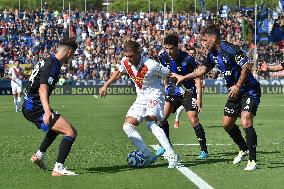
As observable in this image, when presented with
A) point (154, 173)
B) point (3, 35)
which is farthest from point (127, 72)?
point (3, 35)

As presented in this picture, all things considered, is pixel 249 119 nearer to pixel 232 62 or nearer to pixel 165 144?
pixel 232 62

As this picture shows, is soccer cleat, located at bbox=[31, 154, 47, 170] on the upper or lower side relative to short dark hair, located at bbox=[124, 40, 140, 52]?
lower

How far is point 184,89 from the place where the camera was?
14594 mm

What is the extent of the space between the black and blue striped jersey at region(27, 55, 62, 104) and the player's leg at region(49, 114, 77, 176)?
46 cm

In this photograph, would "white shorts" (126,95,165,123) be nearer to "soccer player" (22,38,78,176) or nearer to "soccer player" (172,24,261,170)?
"soccer player" (172,24,261,170)

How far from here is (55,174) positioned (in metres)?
11.7

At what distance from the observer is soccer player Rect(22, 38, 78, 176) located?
11.6m

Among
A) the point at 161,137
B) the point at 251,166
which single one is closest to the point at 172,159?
the point at 161,137

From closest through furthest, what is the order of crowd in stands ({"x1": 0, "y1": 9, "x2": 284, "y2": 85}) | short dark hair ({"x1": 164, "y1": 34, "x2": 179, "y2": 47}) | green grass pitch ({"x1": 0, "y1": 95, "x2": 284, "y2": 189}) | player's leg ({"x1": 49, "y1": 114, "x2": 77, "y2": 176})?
green grass pitch ({"x1": 0, "y1": 95, "x2": 284, "y2": 189}) < player's leg ({"x1": 49, "y1": 114, "x2": 77, "y2": 176}) < short dark hair ({"x1": 164, "y1": 34, "x2": 179, "y2": 47}) < crowd in stands ({"x1": 0, "y1": 9, "x2": 284, "y2": 85})

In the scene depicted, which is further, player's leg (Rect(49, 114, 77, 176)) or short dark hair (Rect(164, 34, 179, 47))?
short dark hair (Rect(164, 34, 179, 47))

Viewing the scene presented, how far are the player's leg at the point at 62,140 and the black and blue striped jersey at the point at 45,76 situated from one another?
1.52 feet

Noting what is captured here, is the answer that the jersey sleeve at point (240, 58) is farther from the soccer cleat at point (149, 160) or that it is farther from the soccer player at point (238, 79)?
the soccer cleat at point (149, 160)

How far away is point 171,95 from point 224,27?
159 ft

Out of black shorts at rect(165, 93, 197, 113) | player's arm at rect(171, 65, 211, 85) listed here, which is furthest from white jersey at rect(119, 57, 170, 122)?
black shorts at rect(165, 93, 197, 113)
